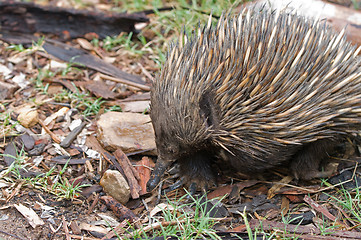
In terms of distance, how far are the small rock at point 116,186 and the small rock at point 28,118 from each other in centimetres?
108

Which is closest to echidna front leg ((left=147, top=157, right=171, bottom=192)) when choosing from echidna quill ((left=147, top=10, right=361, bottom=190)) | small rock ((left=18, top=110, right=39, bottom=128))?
echidna quill ((left=147, top=10, right=361, bottom=190))

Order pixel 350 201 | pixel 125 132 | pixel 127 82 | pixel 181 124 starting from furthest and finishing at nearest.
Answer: pixel 127 82 → pixel 125 132 → pixel 350 201 → pixel 181 124

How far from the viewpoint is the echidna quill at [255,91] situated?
3.14 metres

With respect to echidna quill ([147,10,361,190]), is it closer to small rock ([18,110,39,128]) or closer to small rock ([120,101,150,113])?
small rock ([120,101,150,113])

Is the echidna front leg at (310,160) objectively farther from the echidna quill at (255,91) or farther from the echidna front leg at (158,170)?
the echidna front leg at (158,170)

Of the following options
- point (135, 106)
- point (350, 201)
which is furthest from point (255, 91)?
point (135, 106)

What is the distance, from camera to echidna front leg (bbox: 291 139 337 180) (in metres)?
3.87

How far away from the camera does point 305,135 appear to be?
134 inches

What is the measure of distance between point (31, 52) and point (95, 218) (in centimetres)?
260

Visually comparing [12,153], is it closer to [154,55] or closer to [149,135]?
[149,135]

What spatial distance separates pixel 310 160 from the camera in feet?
12.8

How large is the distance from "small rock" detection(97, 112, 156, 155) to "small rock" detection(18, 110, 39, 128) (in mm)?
636

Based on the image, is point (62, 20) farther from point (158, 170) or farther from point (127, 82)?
point (158, 170)

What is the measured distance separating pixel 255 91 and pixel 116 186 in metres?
1.36
